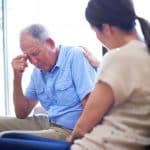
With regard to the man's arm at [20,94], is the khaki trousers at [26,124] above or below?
below

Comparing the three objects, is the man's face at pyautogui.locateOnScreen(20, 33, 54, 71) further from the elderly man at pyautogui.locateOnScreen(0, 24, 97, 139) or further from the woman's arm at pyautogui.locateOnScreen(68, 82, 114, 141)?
the woman's arm at pyautogui.locateOnScreen(68, 82, 114, 141)

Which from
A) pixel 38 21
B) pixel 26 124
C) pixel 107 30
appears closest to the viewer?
pixel 107 30

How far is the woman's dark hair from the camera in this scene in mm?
1348

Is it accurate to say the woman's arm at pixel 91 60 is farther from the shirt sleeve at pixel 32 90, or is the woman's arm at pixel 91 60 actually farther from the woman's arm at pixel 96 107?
the woman's arm at pixel 96 107

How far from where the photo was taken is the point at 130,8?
1.36m

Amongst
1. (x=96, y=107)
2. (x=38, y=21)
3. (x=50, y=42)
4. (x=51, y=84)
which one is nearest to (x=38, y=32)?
(x=50, y=42)

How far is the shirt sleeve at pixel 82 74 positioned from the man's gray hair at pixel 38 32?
8.0 inches

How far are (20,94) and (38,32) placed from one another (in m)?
0.41

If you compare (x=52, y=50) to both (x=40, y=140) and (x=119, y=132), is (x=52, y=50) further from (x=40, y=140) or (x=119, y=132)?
(x=119, y=132)

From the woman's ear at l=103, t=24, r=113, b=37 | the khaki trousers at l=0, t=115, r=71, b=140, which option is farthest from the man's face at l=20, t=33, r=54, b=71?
the woman's ear at l=103, t=24, r=113, b=37

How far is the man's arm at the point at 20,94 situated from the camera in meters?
2.00

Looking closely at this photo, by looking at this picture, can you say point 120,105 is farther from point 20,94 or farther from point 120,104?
point 20,94

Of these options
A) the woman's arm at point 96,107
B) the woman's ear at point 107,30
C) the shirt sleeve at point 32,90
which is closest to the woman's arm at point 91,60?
the shirt sleeve at point 32,90

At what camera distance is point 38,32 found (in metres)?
1.96
